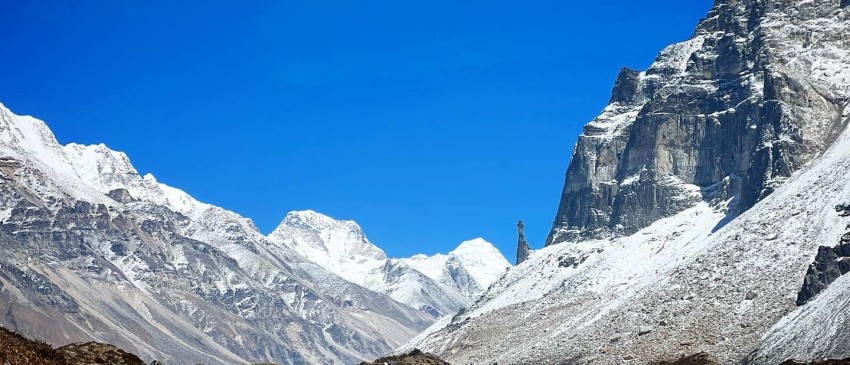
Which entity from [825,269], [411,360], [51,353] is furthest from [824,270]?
[51,353]

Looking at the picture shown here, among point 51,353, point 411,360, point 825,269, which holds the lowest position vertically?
point 51,353

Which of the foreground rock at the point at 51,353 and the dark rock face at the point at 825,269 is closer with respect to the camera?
the foreground rock at the point at 51,353

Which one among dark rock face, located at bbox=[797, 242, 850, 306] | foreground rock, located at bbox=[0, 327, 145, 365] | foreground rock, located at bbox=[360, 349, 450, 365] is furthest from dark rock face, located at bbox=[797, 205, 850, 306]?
foreground rock, located at bbox=[0, 327, 145, 365]

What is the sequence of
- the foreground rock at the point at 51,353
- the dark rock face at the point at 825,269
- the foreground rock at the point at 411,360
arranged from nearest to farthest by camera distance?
1. the foreground rock at the point at 51,353
2. the foreground rock at the point at 411,360
3. the dark rock face at the point at 825,269

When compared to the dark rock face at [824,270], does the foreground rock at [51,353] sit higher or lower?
lower

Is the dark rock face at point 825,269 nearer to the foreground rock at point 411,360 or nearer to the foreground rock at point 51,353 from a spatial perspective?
the foreground rock at point 411,360

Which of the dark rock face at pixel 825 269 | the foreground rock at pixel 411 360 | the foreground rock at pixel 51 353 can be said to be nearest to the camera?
the foreground rock at pixel 51 353

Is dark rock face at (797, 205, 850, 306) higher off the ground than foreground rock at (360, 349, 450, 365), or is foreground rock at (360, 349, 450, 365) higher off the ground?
dark rock face at (797, 205, 850, 306)

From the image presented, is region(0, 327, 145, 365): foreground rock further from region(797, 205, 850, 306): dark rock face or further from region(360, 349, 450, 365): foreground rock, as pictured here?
region(797, 205, 850, 306): dark rock face

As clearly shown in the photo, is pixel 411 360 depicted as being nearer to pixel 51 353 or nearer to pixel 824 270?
pixel 51 353

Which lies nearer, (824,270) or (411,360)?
(411,360)

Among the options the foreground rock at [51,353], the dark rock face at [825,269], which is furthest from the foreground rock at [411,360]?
the dark rock face at [825,269]

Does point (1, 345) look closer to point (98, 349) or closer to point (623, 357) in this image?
point (98, 349)

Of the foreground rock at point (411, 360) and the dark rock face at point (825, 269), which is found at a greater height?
the dark rock face at point (825, 269)
